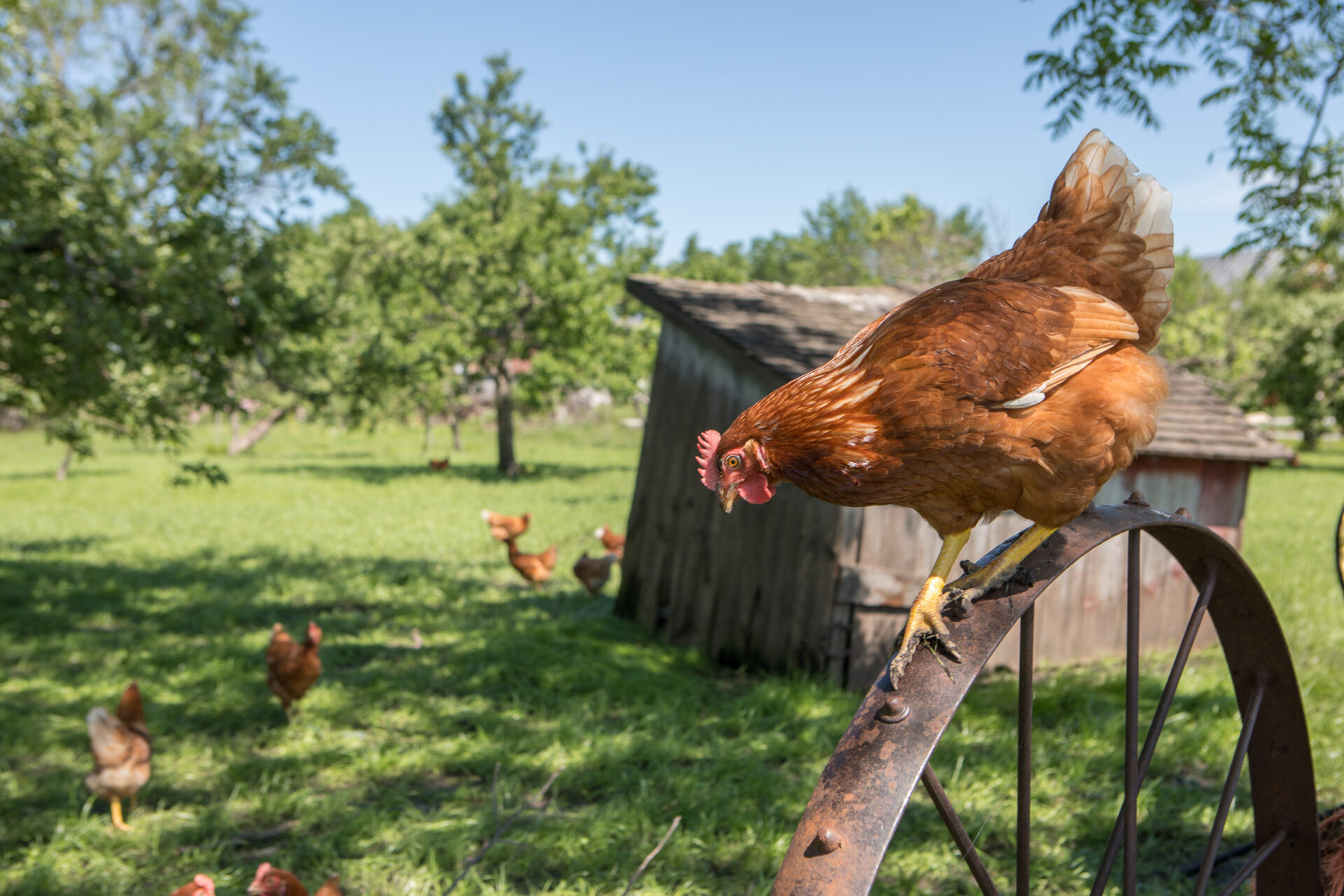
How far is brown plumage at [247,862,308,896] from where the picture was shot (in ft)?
10.6

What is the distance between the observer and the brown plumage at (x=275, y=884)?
3.23 m

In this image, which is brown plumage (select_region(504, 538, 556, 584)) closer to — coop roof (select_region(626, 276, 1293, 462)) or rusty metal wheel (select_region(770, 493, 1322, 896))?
coop roof (select_region(626, 276, 1293, 462))

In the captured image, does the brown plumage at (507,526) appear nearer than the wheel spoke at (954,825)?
No

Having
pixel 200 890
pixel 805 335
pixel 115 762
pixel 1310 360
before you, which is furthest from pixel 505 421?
pixel 1310 360

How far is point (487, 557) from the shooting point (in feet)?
38.3

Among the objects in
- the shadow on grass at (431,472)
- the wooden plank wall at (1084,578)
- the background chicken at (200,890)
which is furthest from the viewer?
the shadow on grass at (431,472)

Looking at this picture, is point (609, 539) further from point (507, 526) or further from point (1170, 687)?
point (1170, 687)

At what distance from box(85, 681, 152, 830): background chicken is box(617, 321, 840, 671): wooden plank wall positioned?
4.25 meters

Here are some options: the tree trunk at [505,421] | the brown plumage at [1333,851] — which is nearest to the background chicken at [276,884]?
the brown plumage at [1333,851]

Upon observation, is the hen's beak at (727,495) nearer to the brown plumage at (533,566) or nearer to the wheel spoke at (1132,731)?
the wheel spoke at (1132,731)

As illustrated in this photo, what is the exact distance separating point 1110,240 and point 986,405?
51cm

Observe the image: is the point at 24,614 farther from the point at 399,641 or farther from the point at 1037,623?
the point at 1037,623

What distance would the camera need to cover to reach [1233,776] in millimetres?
1867

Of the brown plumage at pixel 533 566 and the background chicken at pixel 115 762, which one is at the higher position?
the brown plumage at pixel 533 566
